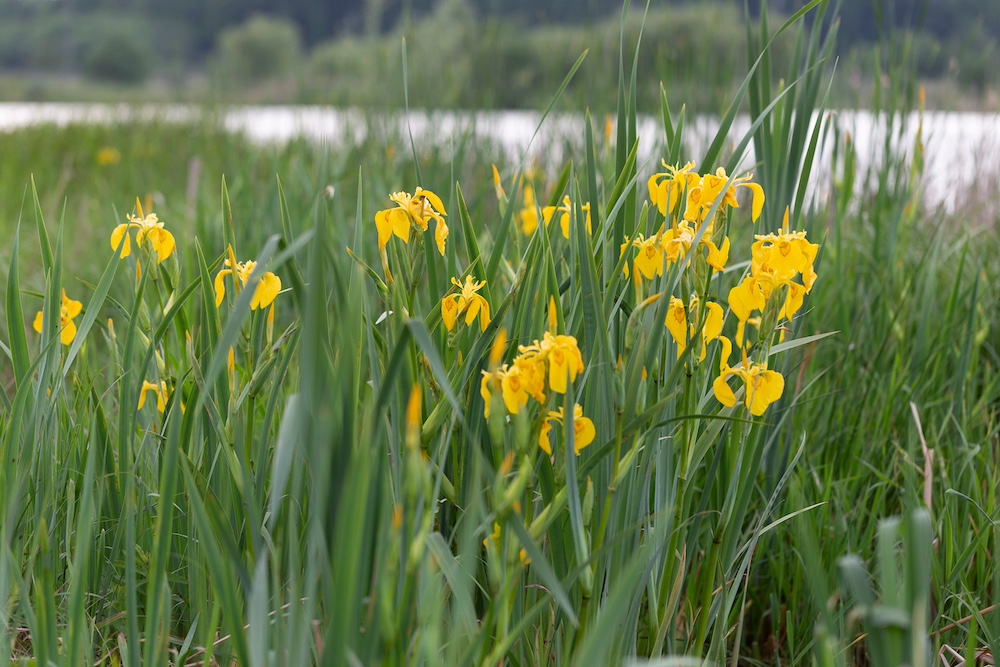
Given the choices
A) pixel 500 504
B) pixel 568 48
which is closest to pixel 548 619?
pixel 500 504

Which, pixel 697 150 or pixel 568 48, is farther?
pixel 568 48

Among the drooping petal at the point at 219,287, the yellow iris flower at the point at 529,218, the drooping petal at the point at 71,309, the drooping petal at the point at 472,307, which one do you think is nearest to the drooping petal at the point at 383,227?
the drooping petal at the point at 472,307

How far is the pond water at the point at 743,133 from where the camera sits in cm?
215

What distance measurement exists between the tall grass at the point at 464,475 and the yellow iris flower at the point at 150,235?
1.5 inches

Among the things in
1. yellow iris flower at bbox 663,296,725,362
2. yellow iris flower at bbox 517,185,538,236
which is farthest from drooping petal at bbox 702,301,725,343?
yellow iris flower at bbox 517,185,538,236

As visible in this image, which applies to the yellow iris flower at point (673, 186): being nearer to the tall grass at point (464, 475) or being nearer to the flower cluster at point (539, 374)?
the tall grass at point (464, 475)

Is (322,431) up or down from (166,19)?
down

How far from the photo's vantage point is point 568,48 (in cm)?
393

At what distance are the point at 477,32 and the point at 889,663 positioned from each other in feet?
13.4

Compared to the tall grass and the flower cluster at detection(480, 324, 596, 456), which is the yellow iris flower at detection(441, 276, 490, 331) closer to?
the tall grass

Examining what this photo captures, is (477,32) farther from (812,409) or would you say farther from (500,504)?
(500,504)

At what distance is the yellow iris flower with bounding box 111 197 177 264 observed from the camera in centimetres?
94

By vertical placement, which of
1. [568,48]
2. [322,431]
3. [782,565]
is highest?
[568,48]

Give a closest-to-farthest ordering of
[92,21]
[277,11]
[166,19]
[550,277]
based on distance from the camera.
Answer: [550,277], [277,11], [166,19], [92,21]
